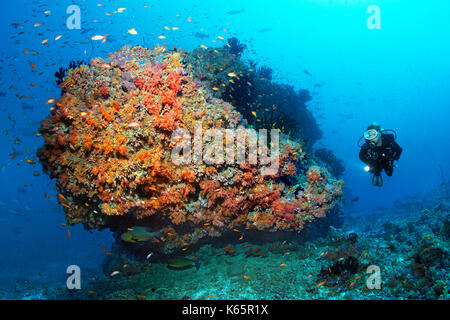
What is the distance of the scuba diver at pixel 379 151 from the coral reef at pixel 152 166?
68.8 inches

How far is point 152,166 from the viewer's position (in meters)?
5.33

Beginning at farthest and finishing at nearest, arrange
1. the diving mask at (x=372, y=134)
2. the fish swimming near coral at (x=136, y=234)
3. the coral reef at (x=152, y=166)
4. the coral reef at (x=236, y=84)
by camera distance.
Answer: the coral reef at (x=236, y=84), the diving mask at (x=372, y=134), the fish swimming near coral at (x=136, y=234), the coral reef at (x=152, y=166)

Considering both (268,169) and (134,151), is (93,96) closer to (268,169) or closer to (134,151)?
(134,151)

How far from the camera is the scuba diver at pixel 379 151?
6488 mm

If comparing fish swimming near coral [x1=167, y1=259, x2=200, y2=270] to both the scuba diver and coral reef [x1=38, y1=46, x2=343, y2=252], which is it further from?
the scuba diver

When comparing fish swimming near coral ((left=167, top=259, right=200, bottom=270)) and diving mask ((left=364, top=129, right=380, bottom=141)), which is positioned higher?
diving mask ((left=364, top=129, right=380, bottom=141))

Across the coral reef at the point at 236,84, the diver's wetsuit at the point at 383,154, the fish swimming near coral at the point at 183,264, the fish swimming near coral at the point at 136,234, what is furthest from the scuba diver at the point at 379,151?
the fish swimming near coral at the point at 136,234

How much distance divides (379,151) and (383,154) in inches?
5.5

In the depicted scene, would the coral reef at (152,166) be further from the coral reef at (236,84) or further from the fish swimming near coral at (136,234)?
the coral reef at (236,84)

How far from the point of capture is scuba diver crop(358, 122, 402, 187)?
6488 millimetres

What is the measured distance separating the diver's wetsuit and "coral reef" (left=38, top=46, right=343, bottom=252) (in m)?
1.77

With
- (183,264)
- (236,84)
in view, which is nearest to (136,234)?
(183,264)

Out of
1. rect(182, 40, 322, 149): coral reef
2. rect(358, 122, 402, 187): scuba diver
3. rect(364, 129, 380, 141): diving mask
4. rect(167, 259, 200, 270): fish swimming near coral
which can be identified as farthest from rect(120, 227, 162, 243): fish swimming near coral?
rect(364, 129, 380, 141): diving mask
